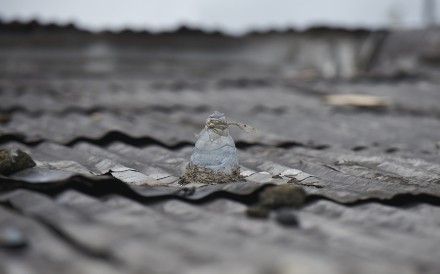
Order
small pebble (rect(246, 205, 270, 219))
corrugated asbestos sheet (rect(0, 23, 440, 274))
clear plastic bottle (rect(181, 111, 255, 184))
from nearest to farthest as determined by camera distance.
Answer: corrugated asbestos sheet (rect(0, 23, 440, 274)), small pebble (rect(246, 205, 270, 219)), clear plastic bottle (rect(181, 111, 255, 184))

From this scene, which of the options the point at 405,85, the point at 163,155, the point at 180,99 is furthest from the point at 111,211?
the point at 405,85

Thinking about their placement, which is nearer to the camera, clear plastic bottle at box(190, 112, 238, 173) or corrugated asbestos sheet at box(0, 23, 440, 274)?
corrugated asbestos sheet at box(0, 23, 440, 274)

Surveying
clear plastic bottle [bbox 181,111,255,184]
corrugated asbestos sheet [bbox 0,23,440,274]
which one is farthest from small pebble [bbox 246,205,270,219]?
clear plastic bottle [bbox 181,111,255,184]

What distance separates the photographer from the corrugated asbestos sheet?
2.04 metres

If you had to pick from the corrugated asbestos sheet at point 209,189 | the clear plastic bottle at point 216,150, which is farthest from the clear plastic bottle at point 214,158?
the corrugated asbestos sheet at point 209,189

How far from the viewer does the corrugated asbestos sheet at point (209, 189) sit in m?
2.04

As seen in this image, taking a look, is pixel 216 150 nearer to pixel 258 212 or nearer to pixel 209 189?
pixel 209 189

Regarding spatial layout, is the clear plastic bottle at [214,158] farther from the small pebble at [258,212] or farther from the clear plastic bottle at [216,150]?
the small pebble at [258,212]

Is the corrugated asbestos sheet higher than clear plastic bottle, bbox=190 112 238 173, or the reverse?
clear plastic bottle, bbox=190 112 238 173

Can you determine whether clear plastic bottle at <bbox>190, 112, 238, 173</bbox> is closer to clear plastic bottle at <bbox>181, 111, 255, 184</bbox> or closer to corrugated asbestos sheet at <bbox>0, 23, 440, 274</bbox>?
clear plastic bottle at <bbox>181, 111, 255, 184</bbox>

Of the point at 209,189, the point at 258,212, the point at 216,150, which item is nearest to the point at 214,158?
the point at 216,150

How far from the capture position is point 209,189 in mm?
3027

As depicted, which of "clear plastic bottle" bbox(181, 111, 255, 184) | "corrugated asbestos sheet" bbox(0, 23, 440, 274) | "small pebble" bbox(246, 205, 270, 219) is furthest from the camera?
"clear plastic bottle" bbox(181, 111, 255, 184)

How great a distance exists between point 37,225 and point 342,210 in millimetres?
1393
